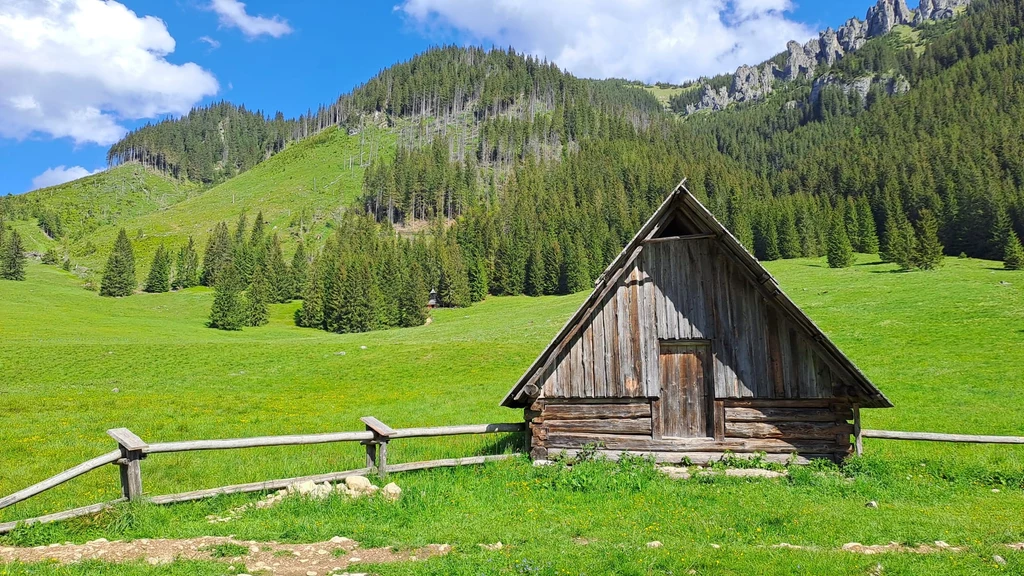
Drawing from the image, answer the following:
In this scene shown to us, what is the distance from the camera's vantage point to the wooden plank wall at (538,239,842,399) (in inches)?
523

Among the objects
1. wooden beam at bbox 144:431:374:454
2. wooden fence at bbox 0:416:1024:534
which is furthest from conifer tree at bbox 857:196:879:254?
wooden beam at bbox 144:431:374:454

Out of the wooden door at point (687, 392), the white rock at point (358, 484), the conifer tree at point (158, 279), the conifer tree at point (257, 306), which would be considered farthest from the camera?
the conifer tree at point (158, 279)

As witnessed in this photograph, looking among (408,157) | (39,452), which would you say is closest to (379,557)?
(39,452)

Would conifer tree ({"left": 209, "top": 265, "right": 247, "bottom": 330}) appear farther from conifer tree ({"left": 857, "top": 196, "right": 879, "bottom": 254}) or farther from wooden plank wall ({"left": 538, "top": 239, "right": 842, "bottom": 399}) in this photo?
conifer tree ({"left": 857, "top": 196, "right": 879, "bottom": 254})

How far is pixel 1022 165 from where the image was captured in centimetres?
12669

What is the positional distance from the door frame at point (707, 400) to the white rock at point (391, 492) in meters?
6.71

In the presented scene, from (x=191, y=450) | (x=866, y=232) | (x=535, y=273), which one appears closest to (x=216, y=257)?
(x=535, y=273)

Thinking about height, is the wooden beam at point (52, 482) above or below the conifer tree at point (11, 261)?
below

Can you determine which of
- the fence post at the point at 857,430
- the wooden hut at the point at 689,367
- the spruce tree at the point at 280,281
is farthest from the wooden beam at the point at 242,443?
the spruce tree at the point at 280,281

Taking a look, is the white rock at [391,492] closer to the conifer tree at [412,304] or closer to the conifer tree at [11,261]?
the conifer tree at [412,304]

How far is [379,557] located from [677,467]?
27.7 ft

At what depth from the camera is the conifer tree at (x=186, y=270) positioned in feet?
424

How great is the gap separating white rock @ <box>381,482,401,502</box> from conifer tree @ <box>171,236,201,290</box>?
141 m

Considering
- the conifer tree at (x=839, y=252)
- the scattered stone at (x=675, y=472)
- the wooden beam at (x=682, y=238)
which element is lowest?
the scattered stone at (x=675, y=472)
